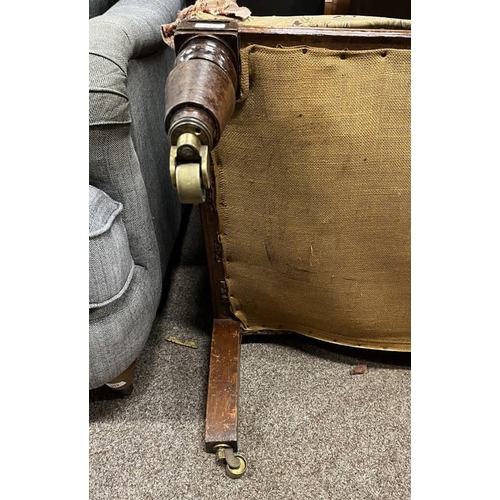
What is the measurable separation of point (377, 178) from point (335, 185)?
0.07 metres

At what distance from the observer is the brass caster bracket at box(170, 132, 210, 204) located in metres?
0.57

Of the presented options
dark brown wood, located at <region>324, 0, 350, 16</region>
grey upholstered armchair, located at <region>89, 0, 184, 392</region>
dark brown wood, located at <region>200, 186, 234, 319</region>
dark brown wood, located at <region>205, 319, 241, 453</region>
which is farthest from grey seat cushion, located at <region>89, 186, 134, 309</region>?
dark brown wood, located at <region>324, 0, 350, 16</region>

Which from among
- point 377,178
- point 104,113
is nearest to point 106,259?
point 104,113

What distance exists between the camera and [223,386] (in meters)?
1.02

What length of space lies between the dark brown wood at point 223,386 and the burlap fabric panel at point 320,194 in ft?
0.17

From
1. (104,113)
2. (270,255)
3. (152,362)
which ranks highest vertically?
(104,113)

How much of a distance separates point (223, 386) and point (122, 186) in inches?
15.6

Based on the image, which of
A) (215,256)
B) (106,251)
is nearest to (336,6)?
(215,256)

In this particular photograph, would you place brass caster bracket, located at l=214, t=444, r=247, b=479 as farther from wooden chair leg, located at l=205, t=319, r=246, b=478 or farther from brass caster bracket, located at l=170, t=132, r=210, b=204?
brass caster bracket, located at l=170, t=132, r=210, b=204

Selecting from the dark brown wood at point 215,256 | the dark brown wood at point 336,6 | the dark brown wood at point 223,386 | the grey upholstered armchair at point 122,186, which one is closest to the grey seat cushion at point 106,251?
the grey upholstered armchair at point 122,186

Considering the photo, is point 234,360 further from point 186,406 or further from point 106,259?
point 106,259

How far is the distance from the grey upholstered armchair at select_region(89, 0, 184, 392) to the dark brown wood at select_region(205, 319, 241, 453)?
0.15m

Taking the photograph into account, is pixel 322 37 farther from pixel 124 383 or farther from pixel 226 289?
pixel 124 383

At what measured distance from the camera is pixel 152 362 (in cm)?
113
